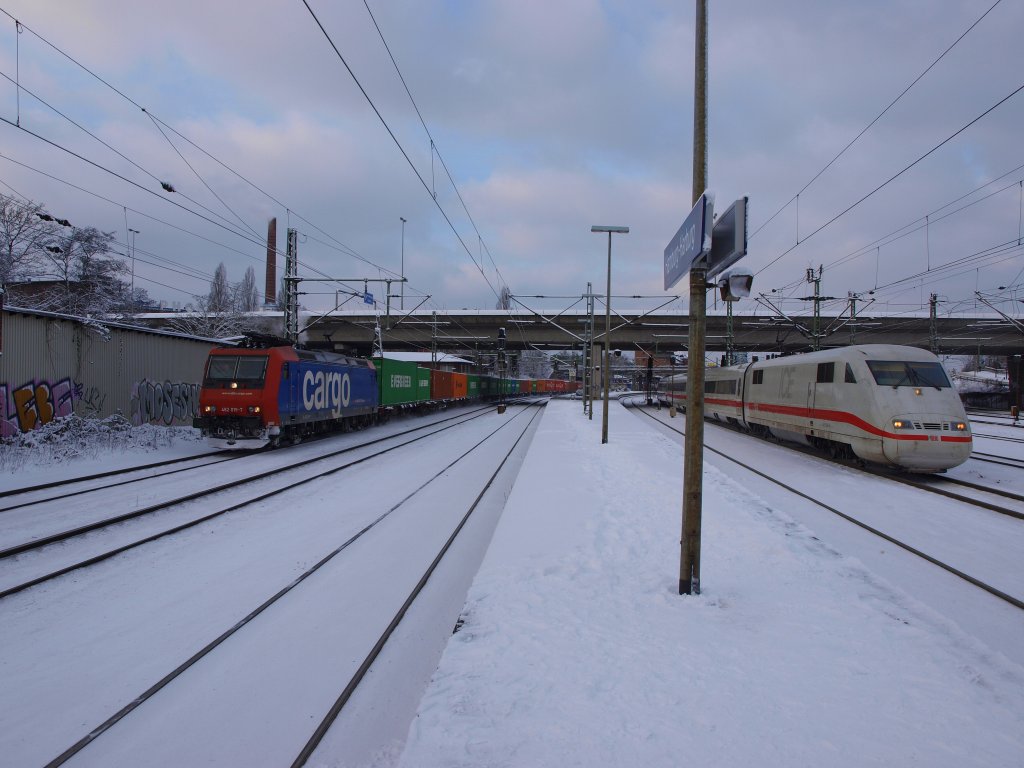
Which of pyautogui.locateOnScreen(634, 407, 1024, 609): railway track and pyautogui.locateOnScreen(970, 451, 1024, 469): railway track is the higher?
pyautogui.locateOnScreen(970, 451, 1024, 469): railway track

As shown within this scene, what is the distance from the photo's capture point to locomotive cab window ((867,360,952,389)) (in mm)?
11766

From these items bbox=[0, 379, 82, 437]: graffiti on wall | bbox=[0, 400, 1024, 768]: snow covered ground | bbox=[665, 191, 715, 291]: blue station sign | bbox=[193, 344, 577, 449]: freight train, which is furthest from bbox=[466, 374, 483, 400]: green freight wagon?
bbox=[665, 191, 715, 291]: blue station sign

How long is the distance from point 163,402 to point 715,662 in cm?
2014

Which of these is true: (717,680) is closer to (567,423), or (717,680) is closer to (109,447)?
(109,447)

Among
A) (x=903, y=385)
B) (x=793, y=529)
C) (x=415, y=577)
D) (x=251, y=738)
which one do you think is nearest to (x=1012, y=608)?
(x=793, y=529)

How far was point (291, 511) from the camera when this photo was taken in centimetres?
866

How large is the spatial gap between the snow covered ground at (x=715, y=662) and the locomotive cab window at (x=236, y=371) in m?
10.5

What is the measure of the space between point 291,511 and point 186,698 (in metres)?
5.28

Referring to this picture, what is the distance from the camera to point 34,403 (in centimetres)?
1439

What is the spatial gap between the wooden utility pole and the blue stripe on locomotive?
41.8 ft

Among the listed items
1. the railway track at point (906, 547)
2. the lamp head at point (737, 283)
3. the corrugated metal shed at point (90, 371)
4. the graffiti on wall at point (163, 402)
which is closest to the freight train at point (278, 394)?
the corrugated metal shed at point (90, 371)

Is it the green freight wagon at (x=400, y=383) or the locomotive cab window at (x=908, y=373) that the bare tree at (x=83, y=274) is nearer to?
the green freight wagon at (x=400, y=383)

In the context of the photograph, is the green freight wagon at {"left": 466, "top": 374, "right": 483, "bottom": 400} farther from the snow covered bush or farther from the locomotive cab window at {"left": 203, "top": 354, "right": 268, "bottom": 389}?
the locomotive cab window at {"left": 203, "top": 354, "right": 268, "bottom": 389}

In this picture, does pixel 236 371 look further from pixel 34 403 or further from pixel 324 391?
pixel 34 403
